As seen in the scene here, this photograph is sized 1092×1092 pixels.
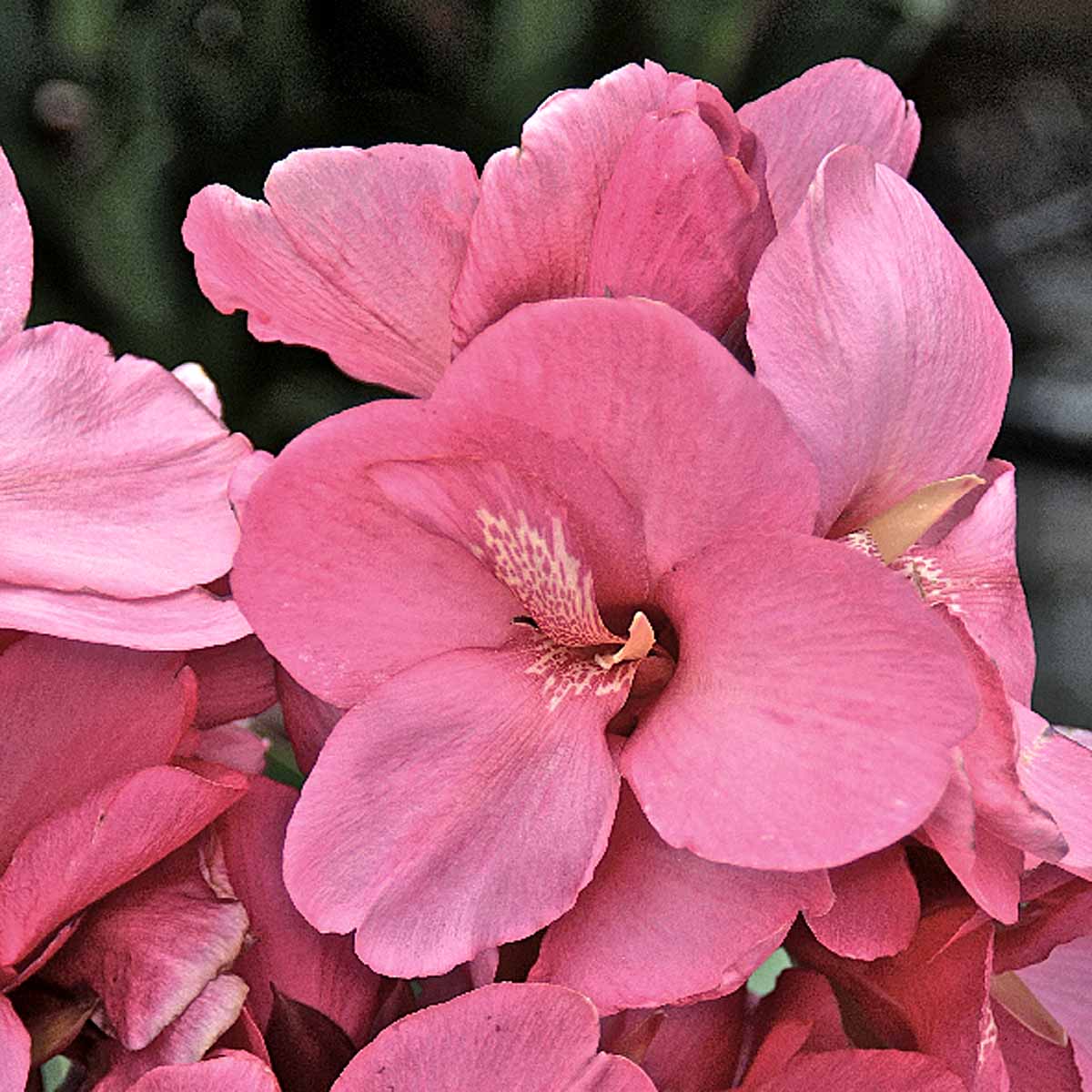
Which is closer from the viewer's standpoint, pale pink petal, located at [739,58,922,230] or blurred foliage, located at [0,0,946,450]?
pale pink petal, located at [739,58,922,230]

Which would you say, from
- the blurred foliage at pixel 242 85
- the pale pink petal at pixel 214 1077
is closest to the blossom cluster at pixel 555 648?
the pale pink petal at pixel 214 1077

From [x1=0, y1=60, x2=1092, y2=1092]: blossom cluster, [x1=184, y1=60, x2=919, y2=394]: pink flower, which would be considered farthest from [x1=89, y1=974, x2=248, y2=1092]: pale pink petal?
[x1=184, y1=60, x2=919, y2=394]: pink flower

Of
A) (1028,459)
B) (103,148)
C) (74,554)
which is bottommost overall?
(1028,459)

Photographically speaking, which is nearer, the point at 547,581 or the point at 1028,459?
the point at 547,581

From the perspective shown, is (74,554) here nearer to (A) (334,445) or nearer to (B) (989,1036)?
(A) (334,445)

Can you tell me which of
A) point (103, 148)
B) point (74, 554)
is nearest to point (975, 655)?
point (74, 554)

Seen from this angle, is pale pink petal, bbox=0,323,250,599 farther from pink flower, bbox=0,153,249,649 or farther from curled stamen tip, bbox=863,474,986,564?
curled stamen tip, bbox=863,474,986,564

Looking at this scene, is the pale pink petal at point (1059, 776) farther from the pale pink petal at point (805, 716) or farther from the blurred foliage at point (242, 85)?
the blurred foliage at point (242, 85)
